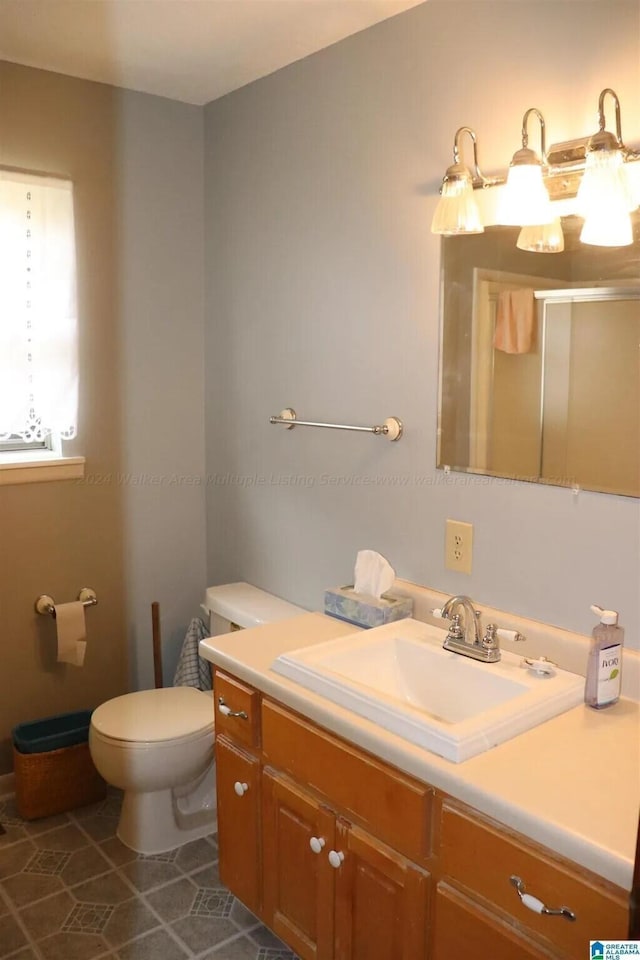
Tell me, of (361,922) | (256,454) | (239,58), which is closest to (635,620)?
(361,922)

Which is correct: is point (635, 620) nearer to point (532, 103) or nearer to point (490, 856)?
point (490, 856)

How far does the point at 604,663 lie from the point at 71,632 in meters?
1.82

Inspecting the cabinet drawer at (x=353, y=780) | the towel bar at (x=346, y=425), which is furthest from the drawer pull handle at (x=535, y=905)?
the towel bar at (x=346, y=425)

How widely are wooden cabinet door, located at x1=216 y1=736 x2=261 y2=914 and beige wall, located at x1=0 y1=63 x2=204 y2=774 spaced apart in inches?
38.7

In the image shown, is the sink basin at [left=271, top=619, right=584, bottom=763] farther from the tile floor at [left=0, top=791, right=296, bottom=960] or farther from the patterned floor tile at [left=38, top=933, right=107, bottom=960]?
the patterned floor tile at [left=38, top=933, right=107, bottom=960]

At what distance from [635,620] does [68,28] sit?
211 cm

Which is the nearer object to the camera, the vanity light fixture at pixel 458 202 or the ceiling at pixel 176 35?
the vanity light fixture at pixel 458 202

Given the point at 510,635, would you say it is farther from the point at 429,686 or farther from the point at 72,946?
the point at 72,946

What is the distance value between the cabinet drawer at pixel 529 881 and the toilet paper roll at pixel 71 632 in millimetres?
1670

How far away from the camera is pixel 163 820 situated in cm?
255

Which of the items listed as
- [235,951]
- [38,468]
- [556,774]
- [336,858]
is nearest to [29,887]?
[235,951]

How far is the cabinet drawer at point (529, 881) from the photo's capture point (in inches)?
48.9

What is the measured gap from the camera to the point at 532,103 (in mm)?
1809

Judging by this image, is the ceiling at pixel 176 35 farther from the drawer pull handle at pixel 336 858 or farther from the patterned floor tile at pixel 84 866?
the patterned floor tile at pixel 84 866
